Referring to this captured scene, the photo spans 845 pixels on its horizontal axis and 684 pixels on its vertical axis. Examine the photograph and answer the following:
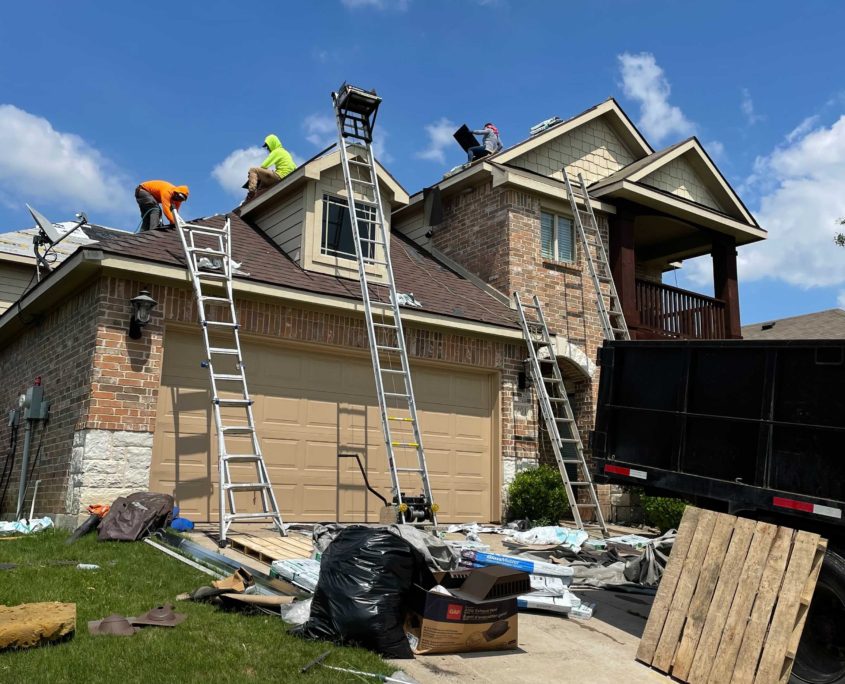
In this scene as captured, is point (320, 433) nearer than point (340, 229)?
Yes

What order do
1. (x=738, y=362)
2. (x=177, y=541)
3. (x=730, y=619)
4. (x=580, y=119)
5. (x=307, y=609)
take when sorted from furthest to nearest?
(x=580, y=119), (x=177, y=541), (x=738, y=362), (x=307, y=609), (x=730, y=619)

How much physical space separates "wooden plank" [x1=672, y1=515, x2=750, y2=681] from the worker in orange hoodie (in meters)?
8.74

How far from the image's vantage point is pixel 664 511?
40.0 ft

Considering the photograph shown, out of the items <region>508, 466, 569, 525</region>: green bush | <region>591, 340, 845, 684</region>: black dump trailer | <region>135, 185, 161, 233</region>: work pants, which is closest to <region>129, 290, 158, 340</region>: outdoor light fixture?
<region>135, 185, 161, 233</region>: work pants

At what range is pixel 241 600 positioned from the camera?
5.36m

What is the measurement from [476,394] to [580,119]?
6686mm

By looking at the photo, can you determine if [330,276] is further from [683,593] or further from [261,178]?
[683,593]

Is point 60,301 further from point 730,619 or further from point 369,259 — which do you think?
point 730,619

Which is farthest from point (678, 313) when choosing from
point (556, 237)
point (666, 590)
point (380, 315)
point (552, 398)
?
point (666, 590)

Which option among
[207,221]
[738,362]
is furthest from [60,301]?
[738,362]

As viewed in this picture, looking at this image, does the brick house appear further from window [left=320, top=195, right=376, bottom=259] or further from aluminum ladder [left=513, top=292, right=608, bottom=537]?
aluminum ladder [left=513, top=292, right=608, bottom=537]

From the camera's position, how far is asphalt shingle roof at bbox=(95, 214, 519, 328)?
10.1 metres

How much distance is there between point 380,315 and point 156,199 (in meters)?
3.76

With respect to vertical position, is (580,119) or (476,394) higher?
(580,119)
